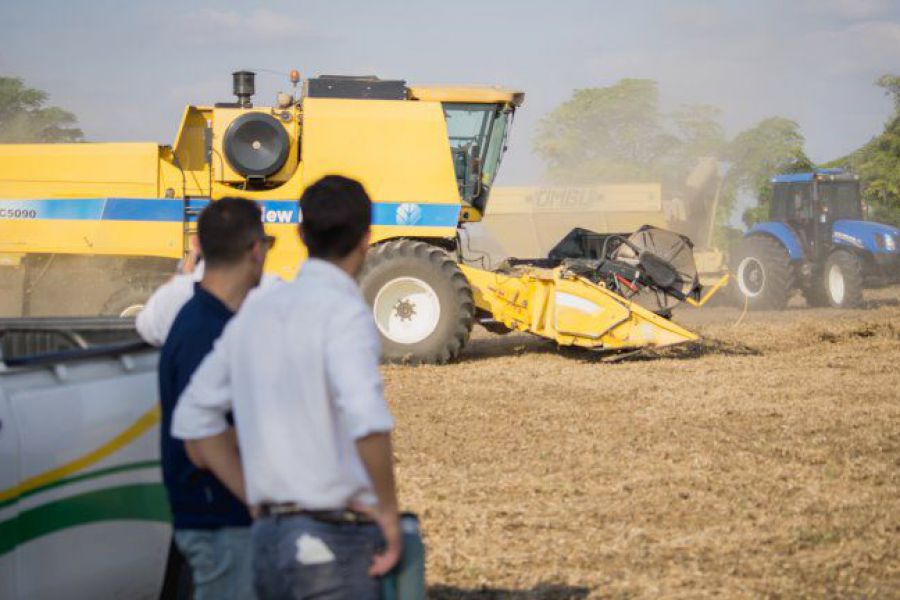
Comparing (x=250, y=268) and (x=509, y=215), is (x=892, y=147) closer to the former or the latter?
(x=509, y=215)

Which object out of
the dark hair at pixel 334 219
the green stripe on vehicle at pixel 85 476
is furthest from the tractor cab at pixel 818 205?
the dark hair at pixel 334 219

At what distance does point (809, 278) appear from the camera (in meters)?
21.6

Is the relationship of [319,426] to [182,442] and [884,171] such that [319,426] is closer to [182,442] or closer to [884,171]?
[182,442]

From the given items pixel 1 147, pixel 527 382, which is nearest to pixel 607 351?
pixel 527 382

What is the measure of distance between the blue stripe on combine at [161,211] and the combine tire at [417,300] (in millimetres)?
332

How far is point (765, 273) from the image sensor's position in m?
21.4

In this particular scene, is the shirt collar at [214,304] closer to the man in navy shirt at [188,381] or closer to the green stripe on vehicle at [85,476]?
the man in navy shirt at [188,381]

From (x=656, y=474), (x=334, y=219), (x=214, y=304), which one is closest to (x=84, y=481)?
(x=214, y=304)

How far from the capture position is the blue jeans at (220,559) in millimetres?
3221

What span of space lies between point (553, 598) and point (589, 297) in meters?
7.39

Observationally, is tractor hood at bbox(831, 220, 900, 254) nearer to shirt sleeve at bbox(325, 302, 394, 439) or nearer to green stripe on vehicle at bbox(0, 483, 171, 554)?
green stripe on vehicle at bbox(0, 483, 171, 554)

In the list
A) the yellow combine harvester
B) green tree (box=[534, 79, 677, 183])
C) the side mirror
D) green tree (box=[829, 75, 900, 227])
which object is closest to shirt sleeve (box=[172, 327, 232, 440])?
the yellow combine harvester

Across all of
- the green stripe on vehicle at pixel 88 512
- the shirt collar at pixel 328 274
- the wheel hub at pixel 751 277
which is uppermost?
the shirt collar at pixel 328 274

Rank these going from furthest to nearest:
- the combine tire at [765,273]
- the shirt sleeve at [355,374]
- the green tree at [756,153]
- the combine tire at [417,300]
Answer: the green tree at [756,153] < the combine tire at [765,273] < the combine tire at [417,300] < the shirt sleeve at [355,374]
